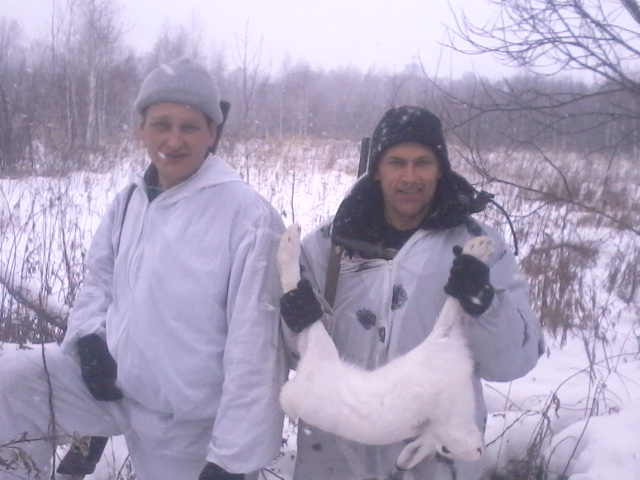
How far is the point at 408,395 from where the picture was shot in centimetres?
173

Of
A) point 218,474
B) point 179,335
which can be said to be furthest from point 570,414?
point 179,335

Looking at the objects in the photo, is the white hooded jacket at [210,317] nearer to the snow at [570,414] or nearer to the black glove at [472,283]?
the black glove at [472,283]

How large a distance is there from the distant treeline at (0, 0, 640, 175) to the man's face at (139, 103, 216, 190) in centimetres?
191

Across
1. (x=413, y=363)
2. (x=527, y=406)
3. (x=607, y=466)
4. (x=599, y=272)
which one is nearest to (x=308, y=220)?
(x=599, y=272)

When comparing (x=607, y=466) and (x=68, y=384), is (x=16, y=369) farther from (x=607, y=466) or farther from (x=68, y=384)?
(x=607, y=466)

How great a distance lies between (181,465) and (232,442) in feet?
1.18

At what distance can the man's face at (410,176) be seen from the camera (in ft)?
6.24

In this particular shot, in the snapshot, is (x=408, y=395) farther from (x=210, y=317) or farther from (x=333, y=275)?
(x=210, y=317)

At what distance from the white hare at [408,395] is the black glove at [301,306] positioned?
3cm

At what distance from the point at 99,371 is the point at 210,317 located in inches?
20.1

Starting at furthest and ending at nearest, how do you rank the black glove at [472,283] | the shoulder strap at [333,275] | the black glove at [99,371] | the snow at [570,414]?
1. the snow at [570,414]
2. the black glove at [99,371]
3. the shoulder strap at [333,275]
4. the black glove at [472,283]

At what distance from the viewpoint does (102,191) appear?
24.3 ft

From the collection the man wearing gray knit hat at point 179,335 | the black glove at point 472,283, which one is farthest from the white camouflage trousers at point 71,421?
the black glove at point 472,283

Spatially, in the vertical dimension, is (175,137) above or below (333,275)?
above
